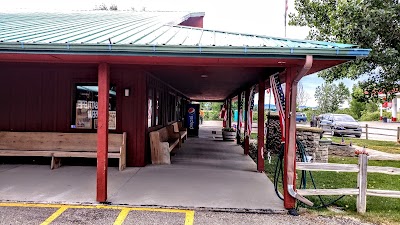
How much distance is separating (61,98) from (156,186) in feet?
13.9

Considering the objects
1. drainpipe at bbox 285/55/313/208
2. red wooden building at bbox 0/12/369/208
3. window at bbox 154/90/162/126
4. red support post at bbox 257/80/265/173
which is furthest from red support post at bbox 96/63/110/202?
window at bbox 154/90/162/126

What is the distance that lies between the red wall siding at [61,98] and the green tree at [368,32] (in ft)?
26.8

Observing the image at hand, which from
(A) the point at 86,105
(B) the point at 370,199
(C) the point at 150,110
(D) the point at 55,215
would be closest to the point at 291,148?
(B) the point at 370,199

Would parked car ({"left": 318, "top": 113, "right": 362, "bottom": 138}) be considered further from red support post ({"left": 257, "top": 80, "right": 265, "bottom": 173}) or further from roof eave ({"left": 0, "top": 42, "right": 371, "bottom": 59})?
roof eave ({"left": 0, "top": 42, "right": 371, "bottom": 59})

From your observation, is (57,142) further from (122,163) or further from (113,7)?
(113,7)

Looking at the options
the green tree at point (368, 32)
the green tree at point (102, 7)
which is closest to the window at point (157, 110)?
the green tree at point (368, 32)

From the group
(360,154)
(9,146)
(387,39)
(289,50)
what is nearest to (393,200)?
(360,154)

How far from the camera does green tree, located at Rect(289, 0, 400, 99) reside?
11.9 metres

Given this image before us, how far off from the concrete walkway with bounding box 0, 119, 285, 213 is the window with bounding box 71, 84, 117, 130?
1.27 meters

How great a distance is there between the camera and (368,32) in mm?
11766

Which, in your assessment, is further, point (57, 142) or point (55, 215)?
point (57, 142)

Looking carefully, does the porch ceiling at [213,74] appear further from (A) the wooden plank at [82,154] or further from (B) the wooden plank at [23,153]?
(B) the wooden plank at [23,153]

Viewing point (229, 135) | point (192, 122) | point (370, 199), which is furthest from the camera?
point (192, 122)

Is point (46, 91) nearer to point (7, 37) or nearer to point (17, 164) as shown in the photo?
point (17, 164)
